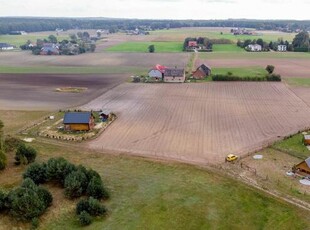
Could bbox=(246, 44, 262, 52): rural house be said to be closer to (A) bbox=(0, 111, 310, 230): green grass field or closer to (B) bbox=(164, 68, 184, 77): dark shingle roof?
(B) bbox=(164, 68, 184, 77): dark shingle roof

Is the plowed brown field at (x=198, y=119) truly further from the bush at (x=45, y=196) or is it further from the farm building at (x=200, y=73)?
the bush at (x=45, y=196)

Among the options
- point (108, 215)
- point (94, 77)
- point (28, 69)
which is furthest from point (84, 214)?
point (28, 69)

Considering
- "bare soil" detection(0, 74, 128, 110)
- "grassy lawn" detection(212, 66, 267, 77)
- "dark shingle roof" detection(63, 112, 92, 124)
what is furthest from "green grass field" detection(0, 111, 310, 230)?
"grassy lawn" detection(212, 66, 267, 77)

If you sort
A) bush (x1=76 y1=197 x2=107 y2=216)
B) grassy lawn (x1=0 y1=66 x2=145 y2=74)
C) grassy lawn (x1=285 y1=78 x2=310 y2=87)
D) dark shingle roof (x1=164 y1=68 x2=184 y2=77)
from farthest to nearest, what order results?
grassy lawn (x1=0 y1=66 x2=145 y2=74) < dark shingle roof (x1=164 y1=68 x2=184 y2=77) < grassy lawn (x1=285 y1=78 x2=310 y2=87) < bush (x1=76 y1=197 x2=107 y2=216)

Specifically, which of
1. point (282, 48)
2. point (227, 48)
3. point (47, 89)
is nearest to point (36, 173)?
point (47, 89)

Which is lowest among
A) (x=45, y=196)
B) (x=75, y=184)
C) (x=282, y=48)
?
(x=45, y=196)

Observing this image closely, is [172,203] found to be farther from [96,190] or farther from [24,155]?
[24,155]

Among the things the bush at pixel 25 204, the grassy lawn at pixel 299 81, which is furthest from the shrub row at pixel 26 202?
the grassy lawn at pixel 299 81
